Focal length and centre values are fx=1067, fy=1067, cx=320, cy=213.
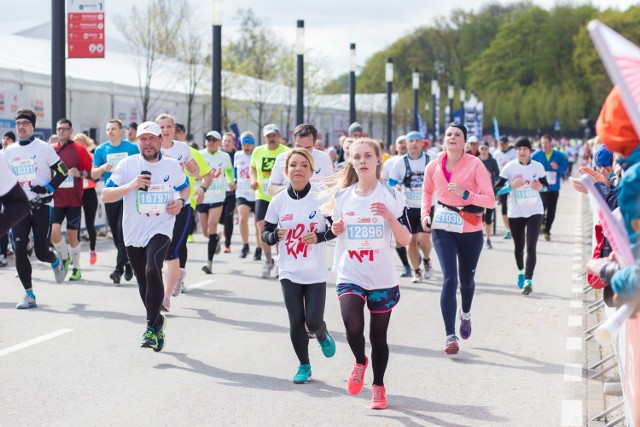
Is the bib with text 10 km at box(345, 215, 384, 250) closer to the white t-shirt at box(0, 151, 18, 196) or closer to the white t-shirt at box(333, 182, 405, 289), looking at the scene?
the white t-shirt at box(333, 182, 405, 289)

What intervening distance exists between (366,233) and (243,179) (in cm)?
976

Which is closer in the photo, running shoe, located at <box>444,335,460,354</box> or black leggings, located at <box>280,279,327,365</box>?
black leggings, located at <box>280,279,327,365</box>

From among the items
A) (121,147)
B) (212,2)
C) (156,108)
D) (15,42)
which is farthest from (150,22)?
(121,147)

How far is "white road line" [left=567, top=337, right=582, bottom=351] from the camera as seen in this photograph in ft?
29.7

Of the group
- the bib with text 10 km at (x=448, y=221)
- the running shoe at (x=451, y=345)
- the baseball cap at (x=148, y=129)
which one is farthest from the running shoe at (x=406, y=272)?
the baseball cap at (x=148, y=129)

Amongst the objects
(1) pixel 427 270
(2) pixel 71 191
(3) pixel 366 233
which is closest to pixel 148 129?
(3) pixel 366 233

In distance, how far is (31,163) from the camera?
11398 mm

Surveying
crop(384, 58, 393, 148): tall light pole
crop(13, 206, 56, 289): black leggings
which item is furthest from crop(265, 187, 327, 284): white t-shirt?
crop(384, 58, 393, 148): tall light pole

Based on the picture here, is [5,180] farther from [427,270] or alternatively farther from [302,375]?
[427,270]

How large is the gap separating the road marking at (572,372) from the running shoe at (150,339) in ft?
10.4

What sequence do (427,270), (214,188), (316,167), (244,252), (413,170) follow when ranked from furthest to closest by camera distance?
(244,252), (214,188), (427,270), (413,170), (316,167)

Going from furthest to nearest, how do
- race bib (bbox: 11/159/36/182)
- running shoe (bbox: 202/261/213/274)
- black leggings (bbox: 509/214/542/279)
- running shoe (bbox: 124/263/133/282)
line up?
running shoe (bbox: 202/261/213/274), running shoe (bbox: 124/263/133/282), black leggings (bbox: 509/214/542/279), race bib (bbox: 11/159/36/182)

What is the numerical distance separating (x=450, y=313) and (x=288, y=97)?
4122cm

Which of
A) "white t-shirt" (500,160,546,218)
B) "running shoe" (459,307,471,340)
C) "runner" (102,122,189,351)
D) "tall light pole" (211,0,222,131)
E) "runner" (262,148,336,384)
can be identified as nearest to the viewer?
Result: "runner" (262,148,336,384)
